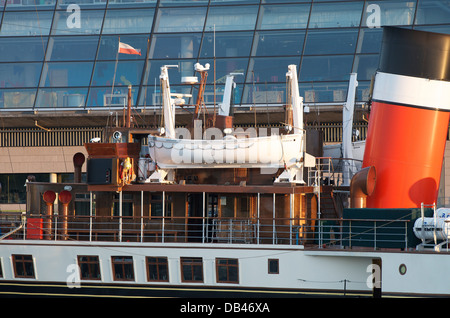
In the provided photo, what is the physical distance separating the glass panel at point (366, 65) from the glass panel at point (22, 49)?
12.1 meters

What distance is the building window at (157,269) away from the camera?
22.2 m

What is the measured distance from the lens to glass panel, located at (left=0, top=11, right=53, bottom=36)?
106 ft

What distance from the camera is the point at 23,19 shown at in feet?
107

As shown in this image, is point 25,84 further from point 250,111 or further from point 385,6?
point 385,6

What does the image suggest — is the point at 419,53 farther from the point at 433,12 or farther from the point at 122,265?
the point at 122,265

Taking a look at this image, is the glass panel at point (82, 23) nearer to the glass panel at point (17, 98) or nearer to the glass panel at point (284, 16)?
the glass panel at point (17, 98)

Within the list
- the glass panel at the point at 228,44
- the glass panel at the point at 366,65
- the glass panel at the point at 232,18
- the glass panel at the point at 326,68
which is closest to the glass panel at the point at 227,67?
the glass panel at the point at 228,44

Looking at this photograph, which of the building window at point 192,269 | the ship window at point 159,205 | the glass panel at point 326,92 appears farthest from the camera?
the glass panel at point 326,92

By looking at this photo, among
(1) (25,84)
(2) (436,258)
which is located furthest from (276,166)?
(1) (25,84)

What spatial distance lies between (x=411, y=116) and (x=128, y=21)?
13759 millimetres

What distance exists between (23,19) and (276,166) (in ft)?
49.3

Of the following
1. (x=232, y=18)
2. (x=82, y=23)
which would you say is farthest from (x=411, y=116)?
(x=82, y=23)

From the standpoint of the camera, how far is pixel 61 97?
101 ft

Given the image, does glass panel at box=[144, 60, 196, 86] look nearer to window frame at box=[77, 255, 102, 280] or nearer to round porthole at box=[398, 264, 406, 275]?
window frame at box=[77, 255, 102, 280]
